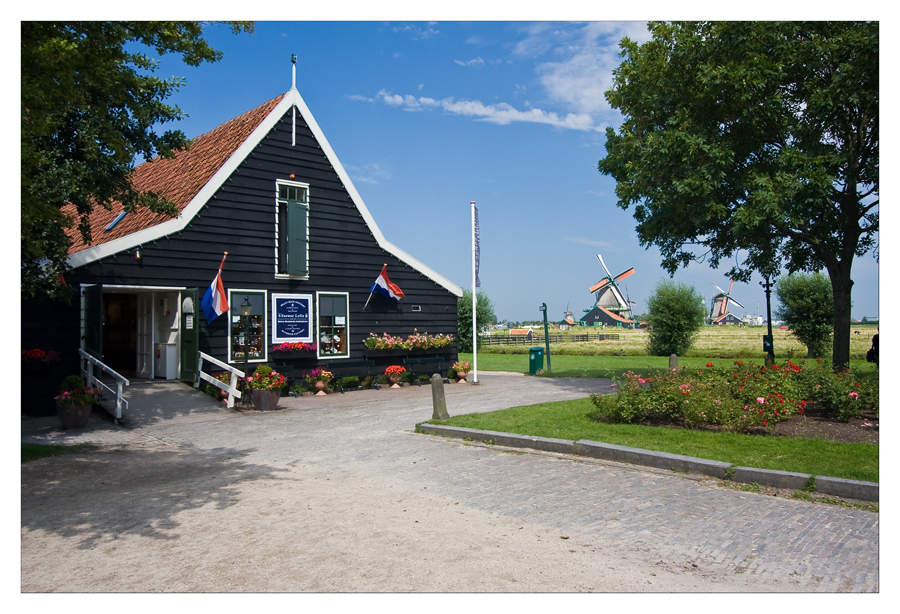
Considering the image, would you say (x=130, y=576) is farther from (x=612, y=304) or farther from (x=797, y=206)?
(x=612, y=304)

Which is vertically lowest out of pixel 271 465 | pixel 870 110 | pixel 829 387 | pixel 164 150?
pixel 271 465

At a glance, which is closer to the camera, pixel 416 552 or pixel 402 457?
pixel 416 552

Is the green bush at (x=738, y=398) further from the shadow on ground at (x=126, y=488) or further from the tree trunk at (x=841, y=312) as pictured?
the shadow on ground at (x=126, y=488)

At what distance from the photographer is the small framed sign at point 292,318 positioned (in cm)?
1748

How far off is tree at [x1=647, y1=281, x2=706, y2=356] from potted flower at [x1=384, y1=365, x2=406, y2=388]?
26178 mm

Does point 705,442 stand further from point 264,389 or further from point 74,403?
point 74,403

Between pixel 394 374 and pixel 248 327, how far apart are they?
459 centimetres

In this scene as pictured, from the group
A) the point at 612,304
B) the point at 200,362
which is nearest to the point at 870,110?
the point at 200,362

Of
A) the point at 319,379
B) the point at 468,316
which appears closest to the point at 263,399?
the point at 319,379

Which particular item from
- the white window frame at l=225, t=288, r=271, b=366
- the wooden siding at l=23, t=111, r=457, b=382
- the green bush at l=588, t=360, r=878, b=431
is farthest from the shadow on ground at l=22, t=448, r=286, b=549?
the white window frame at l=225, t=288, r=271, b=366

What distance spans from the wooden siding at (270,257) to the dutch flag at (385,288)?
0.28 metres

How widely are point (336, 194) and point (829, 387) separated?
540 inches

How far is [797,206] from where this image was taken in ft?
46.4

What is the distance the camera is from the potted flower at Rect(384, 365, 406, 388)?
62.8 ft
